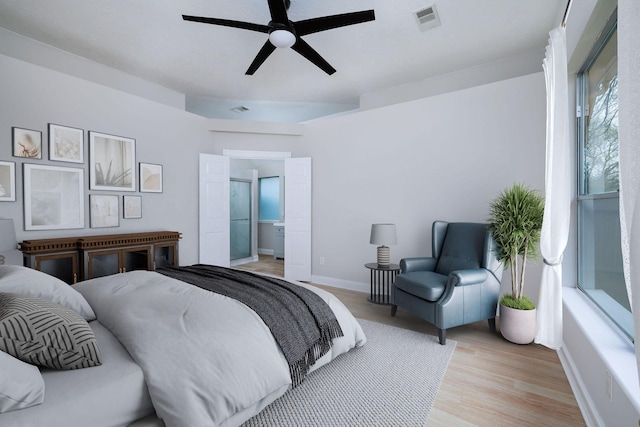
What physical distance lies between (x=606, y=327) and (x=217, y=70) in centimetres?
462

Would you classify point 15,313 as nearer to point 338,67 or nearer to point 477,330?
point 477,330

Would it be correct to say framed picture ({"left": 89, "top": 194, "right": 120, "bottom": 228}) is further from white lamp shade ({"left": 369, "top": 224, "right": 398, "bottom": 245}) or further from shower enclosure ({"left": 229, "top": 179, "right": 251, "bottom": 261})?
white lamp shade ({"left": 369, "top": 224, "right": 398, "bottom": 245})

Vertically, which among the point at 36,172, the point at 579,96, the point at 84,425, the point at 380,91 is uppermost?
the point at 380,91

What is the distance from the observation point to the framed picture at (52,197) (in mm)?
3215

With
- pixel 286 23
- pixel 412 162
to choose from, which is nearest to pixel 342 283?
pixel 412 162

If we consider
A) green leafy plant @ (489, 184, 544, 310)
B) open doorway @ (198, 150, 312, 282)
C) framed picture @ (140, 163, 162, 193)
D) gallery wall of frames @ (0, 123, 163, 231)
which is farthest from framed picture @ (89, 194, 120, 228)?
green leafy plant @ (489, 184, 544, 310)

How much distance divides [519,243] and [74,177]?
4907 mm

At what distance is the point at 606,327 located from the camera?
187 centimetres

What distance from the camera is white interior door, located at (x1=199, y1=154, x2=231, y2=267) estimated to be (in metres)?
4.85

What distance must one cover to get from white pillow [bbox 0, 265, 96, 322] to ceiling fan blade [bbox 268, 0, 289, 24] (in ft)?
7.75

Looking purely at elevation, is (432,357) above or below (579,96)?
below

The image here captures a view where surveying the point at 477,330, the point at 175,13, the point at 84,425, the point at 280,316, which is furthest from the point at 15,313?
the point at 477,330

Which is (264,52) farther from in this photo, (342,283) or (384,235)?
(342,283)

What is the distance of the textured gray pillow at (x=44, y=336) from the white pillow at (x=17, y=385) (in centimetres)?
7
